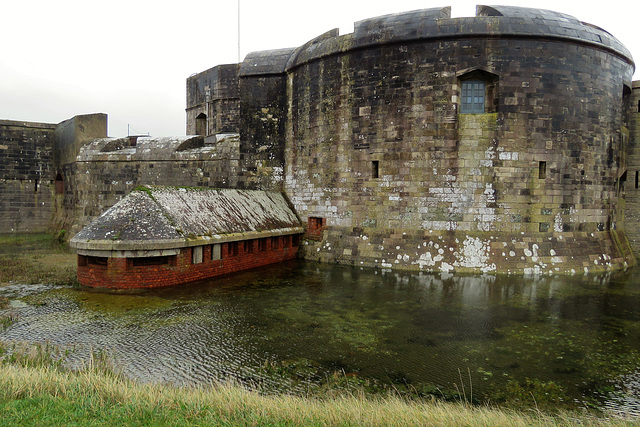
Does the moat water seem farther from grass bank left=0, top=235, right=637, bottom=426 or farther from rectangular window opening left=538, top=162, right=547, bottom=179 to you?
rectangular window opening left=538, top=162, right=547, bottom=179

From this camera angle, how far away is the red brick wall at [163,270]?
28.5ft

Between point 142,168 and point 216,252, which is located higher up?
point 142,168

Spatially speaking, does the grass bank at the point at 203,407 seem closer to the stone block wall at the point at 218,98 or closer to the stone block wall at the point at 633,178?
the stone block wall at the point at 633,178

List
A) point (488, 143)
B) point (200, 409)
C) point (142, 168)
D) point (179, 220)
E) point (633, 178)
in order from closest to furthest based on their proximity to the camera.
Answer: point (200, 409) < point (179, 220) < point (488, 143) < point (633, 178) < point (142, 168)

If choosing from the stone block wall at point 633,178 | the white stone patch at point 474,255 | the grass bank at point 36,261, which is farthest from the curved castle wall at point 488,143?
the grass bank at point 36,261

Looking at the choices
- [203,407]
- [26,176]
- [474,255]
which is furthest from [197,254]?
[26,176]

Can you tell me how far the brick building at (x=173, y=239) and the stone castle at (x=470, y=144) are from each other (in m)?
2.40

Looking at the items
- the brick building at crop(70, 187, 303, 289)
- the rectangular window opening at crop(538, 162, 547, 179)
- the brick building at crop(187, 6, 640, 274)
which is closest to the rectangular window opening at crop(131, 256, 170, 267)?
the brick building at crop(70, 187, 303, 289)

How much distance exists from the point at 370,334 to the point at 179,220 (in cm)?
561

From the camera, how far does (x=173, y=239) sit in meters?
8.99

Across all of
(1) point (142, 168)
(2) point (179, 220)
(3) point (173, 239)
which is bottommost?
(3) point (173, 239)

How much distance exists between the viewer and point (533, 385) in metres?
4.76

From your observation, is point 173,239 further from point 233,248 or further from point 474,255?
point 474,255

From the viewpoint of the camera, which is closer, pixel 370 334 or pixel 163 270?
pixel 370 334
